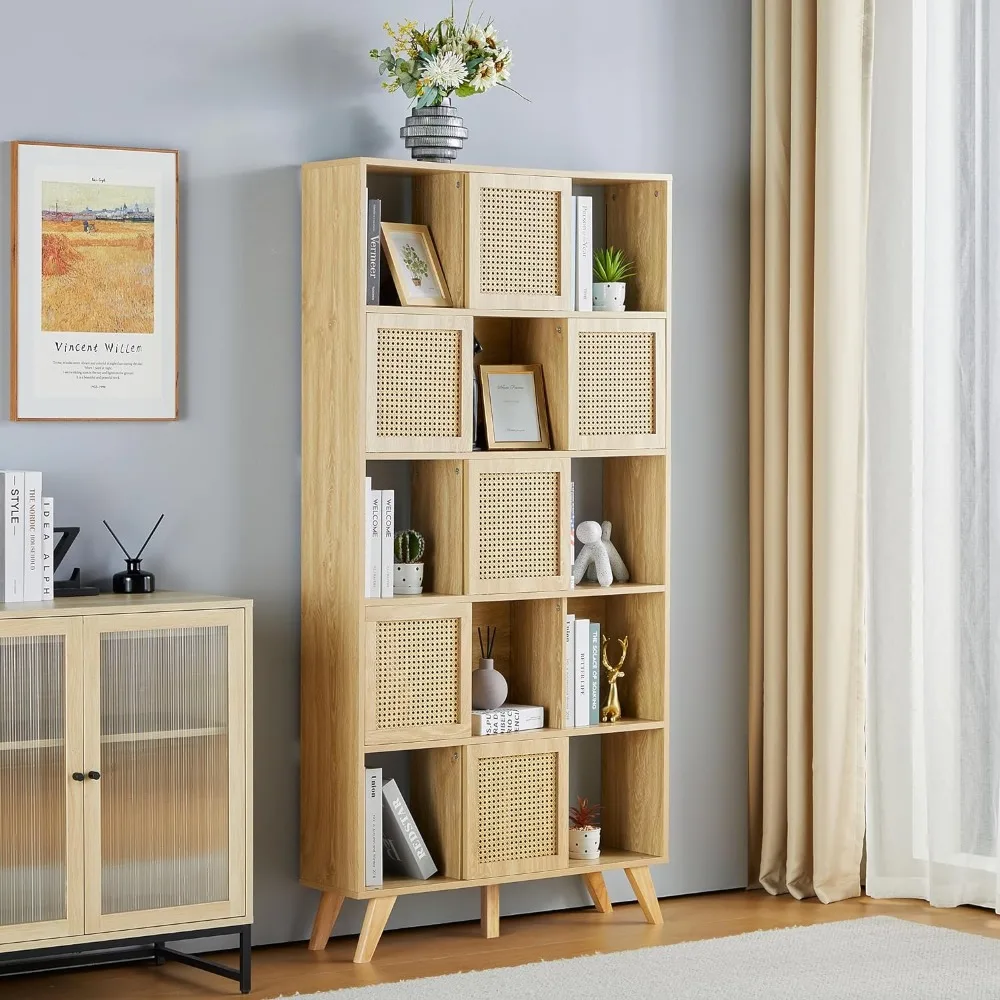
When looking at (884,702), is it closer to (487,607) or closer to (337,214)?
(487,607)

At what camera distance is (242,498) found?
12.7 ft

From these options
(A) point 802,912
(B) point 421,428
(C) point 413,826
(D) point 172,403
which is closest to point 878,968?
(A) point 802,912

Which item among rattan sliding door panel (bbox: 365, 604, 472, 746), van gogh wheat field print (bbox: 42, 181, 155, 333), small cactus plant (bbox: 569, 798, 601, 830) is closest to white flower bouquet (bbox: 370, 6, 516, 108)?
van gogh wheat field print (bbox: 42, 181, 155, 333)

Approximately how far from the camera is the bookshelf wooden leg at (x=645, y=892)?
413cm

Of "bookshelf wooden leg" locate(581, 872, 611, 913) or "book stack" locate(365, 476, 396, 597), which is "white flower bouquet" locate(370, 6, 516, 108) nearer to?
"book stack" locate(365, 476, 396, 597)

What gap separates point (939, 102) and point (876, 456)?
93 centimetres

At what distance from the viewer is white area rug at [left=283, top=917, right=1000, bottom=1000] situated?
11.3ft

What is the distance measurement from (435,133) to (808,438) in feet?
4.36

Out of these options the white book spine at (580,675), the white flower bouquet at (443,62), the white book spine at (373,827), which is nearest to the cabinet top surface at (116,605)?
the white book spine at (373,827)

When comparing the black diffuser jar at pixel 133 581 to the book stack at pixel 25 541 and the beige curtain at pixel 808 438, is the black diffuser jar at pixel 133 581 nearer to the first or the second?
the book stack at pixel 25 541

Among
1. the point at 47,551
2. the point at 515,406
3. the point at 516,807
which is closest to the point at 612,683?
the point at 516,807

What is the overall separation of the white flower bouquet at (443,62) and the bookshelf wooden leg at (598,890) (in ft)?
6.52

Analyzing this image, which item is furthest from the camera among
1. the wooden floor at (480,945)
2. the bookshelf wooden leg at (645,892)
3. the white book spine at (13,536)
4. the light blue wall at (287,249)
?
the bookshelf wooden leg at (645,892)

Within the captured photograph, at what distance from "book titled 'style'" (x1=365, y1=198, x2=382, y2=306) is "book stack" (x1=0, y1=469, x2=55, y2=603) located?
84cm
